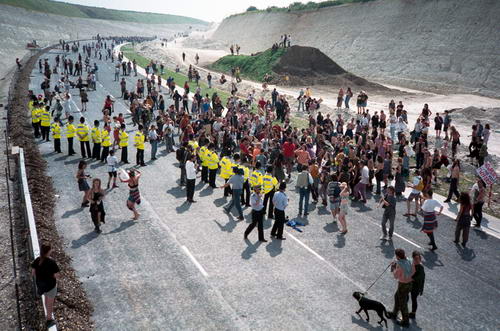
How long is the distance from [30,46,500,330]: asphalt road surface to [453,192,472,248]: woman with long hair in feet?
1.22

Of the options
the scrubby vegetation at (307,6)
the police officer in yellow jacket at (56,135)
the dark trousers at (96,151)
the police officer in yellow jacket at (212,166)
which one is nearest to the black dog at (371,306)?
the police officer in yellow jacket at (212,166)

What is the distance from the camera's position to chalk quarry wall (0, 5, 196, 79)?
7316 cm

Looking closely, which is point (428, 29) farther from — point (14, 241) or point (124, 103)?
point (14, 241)

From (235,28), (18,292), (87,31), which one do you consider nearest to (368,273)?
(18,292)

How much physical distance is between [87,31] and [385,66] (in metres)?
108

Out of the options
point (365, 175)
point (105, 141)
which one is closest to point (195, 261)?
point (365, 175)

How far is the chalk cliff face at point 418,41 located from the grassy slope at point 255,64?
12.8m

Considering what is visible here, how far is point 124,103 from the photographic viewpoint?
1314 inches

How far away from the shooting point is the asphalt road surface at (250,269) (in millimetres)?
8781

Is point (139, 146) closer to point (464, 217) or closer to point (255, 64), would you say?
point (464, 217)

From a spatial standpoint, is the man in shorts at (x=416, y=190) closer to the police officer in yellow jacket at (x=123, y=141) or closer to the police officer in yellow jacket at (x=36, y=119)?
Answer: the police officer in yellow jacket at (x=123, y=141)

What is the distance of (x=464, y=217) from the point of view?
1202cm

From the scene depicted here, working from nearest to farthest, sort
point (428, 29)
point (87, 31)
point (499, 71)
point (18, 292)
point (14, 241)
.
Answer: point (18, 292) < point (14, 241) < point (499, 71) < point (428, 29) < point (87, 31)

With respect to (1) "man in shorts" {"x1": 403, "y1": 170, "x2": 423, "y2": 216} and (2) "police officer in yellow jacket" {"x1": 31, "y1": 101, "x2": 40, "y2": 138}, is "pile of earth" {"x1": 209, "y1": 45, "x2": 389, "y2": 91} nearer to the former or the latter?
(2) "police officer in yellow jacket" {"x1": 31, "y1": 101, "x2": 40, "y2": 138}
